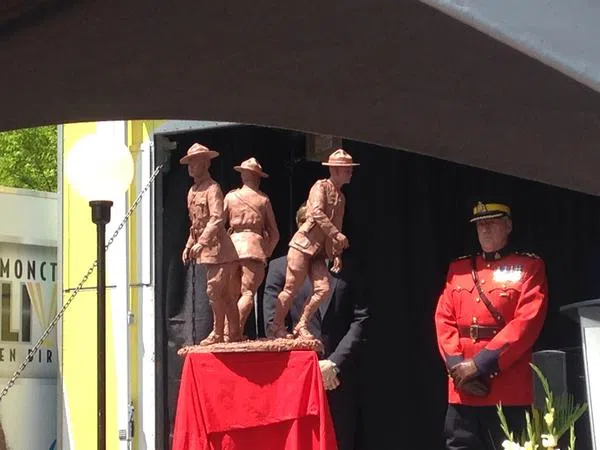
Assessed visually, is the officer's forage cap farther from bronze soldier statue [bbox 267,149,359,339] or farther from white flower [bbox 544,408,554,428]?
white flower [bbox 544,408,554,428]

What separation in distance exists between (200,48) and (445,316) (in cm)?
438

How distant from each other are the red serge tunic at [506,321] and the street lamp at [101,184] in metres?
1.44

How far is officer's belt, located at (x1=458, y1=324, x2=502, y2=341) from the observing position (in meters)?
5.15

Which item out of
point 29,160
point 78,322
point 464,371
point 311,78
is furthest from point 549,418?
point 29,160

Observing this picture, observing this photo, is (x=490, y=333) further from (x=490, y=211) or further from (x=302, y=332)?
(x=302, y=332)

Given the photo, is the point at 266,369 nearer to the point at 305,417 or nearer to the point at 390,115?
the point at 305,417

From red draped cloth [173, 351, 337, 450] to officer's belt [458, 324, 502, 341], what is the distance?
2.28ft

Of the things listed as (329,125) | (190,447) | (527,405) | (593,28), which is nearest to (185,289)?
(190,447)

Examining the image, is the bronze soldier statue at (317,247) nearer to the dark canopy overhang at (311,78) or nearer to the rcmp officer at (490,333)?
the rcmp officer at (490,333)

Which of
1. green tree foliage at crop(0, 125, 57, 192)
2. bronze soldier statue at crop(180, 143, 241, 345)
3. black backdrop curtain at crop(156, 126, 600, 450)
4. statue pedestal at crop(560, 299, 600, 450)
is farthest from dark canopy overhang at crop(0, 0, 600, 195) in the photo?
green tree foliage at crop(0, 125, 57, 192)

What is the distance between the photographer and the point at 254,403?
4969 mm

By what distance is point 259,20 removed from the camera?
36.0 inches

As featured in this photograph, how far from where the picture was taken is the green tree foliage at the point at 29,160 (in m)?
16.0

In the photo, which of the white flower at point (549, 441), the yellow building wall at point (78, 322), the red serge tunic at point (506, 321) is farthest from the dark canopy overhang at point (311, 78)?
the yellow building wall at point (78, 322)
